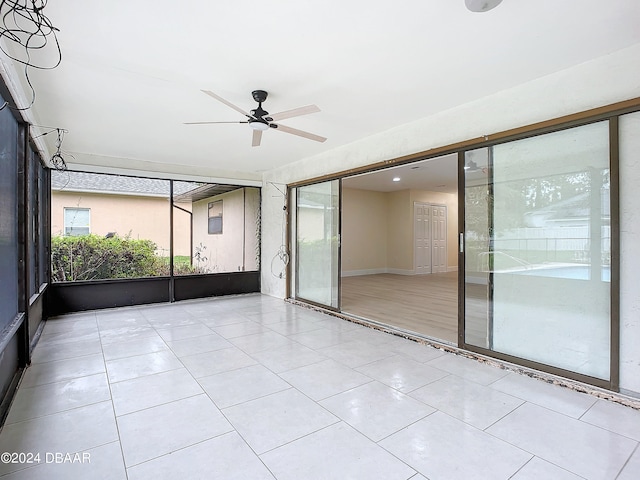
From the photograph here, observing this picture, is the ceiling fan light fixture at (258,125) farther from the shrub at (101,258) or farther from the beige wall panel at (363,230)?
the beige wall panel at (363,230)

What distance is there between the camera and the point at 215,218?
22.6 feet

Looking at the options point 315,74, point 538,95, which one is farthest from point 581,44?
point 315,74

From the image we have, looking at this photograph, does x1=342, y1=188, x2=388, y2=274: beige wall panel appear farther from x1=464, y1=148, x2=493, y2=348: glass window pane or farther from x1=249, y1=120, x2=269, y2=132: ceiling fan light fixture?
x1=249, y1=120, x2=269, y2=132: ceiling fan light fixture

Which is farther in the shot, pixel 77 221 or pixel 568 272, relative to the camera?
pixel 77 221

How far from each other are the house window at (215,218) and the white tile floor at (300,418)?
3413mm

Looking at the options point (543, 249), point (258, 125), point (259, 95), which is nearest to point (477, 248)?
point (543, 249)

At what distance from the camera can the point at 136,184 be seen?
5.91 metres

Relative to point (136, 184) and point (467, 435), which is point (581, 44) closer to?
point (467, 435)

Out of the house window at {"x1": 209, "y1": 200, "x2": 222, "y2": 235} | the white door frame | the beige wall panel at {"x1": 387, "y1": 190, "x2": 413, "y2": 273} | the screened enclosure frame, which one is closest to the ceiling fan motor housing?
the screened enclosure frame

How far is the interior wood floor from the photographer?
4.36 metres

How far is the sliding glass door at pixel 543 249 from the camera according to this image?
258cm

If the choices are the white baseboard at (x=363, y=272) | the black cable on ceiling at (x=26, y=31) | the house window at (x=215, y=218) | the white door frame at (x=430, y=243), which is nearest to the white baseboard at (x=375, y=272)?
the white baseboard at (x=363, y=272)

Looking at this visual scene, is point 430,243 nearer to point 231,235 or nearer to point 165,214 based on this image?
point 231,235

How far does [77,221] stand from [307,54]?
4.84 meters
